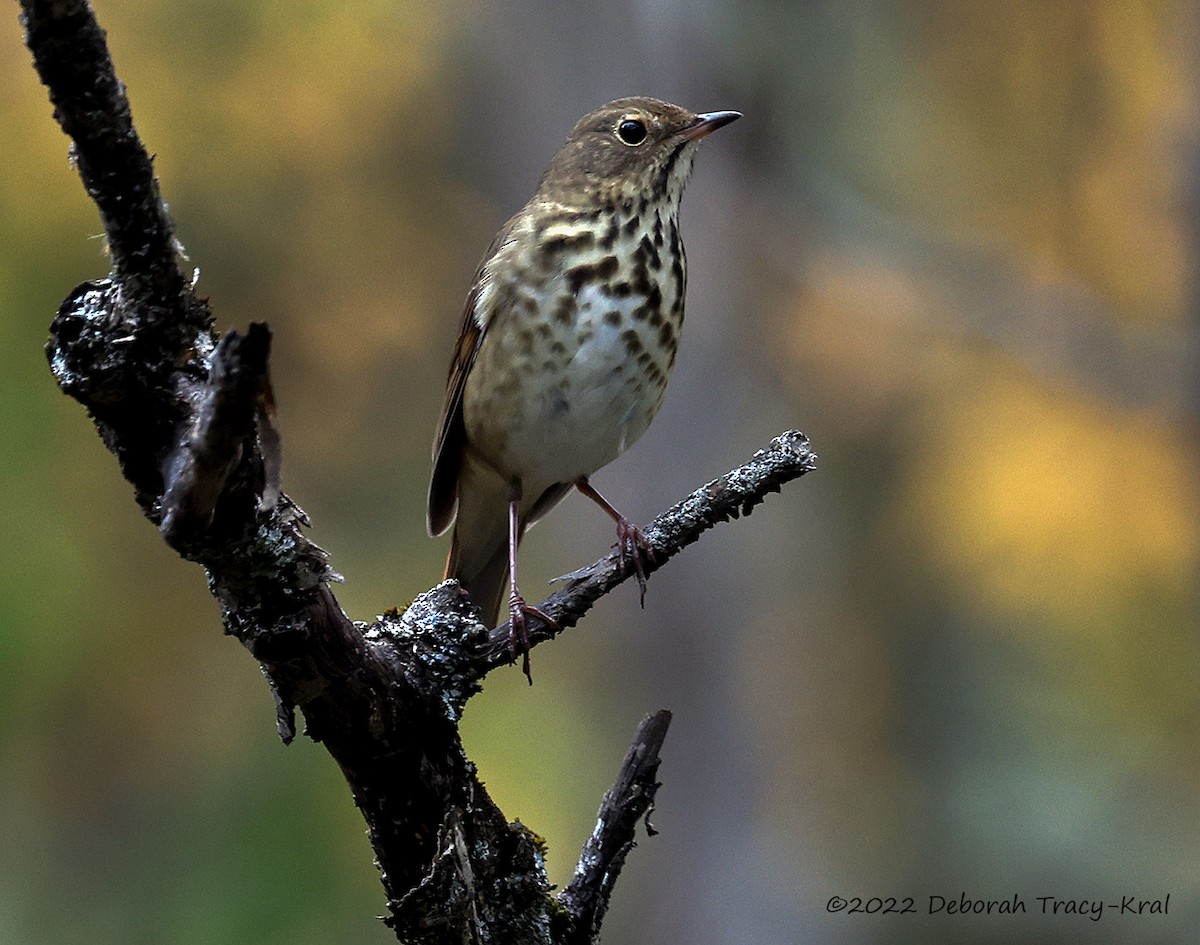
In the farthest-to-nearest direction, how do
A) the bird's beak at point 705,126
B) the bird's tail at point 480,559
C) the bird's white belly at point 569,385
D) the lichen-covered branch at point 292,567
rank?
the bird's tail at point 480,559 → the bird's beak at point 705,126 → the bird's white belly at point 569,385 → the lichen-covered branch at point 292,567

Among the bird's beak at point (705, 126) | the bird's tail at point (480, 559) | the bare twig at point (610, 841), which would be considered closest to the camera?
the bare twig at point (610, 841)

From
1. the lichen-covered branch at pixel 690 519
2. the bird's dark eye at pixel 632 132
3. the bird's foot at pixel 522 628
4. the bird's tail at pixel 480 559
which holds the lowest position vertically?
the bird's foot at pixel 522 628

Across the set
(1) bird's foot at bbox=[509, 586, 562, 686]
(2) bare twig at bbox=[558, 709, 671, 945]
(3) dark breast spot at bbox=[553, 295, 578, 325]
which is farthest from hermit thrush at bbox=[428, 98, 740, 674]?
(2) bare twig at bbox=[558, 709, 671, 945]

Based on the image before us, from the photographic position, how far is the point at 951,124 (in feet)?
27.4

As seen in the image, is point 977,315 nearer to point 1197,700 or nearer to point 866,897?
point 1197,700

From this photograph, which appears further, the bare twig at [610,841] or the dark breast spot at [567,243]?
the dark breast spot at [567,243]

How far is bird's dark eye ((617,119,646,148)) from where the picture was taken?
4383 millimetres

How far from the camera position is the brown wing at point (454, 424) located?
421 cm

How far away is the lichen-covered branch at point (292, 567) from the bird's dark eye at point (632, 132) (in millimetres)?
1844

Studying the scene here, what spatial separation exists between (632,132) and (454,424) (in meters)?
1.07

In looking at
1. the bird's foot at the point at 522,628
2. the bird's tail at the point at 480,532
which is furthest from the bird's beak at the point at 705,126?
the bird's foot at the point at 522,628

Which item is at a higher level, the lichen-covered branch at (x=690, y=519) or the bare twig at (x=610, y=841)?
the lichen-covered branch at (x=690, y=519)

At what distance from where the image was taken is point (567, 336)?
389cm

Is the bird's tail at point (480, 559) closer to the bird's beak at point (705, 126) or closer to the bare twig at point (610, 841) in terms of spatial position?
the bird's beak at point (705, 126)
